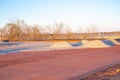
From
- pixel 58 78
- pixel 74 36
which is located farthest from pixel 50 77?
pixel 74 36

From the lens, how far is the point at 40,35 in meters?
58.7

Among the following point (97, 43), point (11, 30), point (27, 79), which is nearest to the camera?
point (27, 79)

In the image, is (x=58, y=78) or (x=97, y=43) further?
(x=97, y=43)

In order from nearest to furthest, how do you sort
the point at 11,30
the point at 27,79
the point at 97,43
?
the point at 27,79 → the point at 97,43 → the point at 11,30

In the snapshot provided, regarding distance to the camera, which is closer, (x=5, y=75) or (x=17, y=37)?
(x=5, y=75)

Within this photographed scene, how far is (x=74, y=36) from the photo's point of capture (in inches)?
2272

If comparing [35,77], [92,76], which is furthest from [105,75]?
[35,77]

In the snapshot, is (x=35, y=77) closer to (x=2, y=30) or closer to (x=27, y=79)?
(x=27, y=79)

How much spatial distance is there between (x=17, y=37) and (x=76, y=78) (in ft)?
173

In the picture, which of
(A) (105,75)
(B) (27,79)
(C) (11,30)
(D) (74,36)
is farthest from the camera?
(C) (11,30)

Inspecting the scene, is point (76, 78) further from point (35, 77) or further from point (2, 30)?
point (2, 30)

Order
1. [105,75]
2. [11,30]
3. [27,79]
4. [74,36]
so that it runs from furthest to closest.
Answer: [11,30] → [74,36] → [105,75] → [27,79]

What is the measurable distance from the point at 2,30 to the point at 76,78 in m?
56.1

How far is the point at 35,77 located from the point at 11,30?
52.7 m
